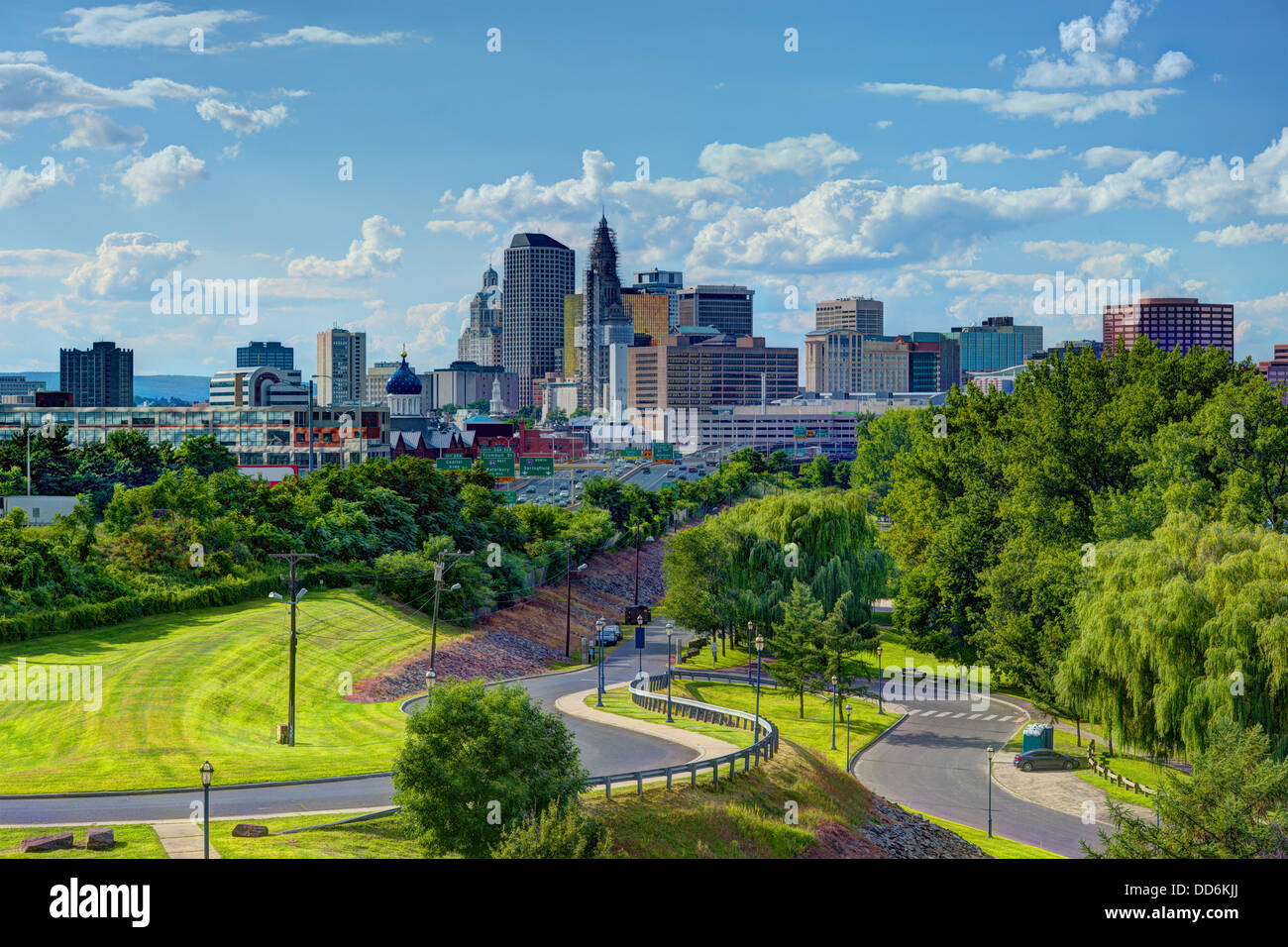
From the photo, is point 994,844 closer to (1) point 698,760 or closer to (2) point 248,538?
(1) point 698,760

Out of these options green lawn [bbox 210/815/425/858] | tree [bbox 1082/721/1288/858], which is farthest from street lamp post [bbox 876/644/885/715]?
green lawn [bbox 210/815/425/858]

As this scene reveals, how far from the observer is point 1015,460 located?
62219 millimetres

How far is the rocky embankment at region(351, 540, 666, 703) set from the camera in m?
52.8

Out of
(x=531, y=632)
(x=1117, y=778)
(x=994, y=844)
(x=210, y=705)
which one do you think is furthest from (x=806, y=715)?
(x=210, y=705)

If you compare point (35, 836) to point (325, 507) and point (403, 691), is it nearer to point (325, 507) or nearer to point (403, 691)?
point (403, 691)

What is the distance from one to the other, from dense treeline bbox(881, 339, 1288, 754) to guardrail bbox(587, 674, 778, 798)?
1198cm

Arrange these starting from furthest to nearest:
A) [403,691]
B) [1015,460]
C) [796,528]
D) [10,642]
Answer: [796,528]
[1015,460]
[403,691]
[10,642]

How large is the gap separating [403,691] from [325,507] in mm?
25008

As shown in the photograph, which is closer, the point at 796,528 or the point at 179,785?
the point at 179,785

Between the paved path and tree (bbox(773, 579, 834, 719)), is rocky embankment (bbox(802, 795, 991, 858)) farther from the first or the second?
tree (bbox(773, 579, 834, 719))

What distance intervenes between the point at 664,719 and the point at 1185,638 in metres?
17.9

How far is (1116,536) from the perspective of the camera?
5359cm
